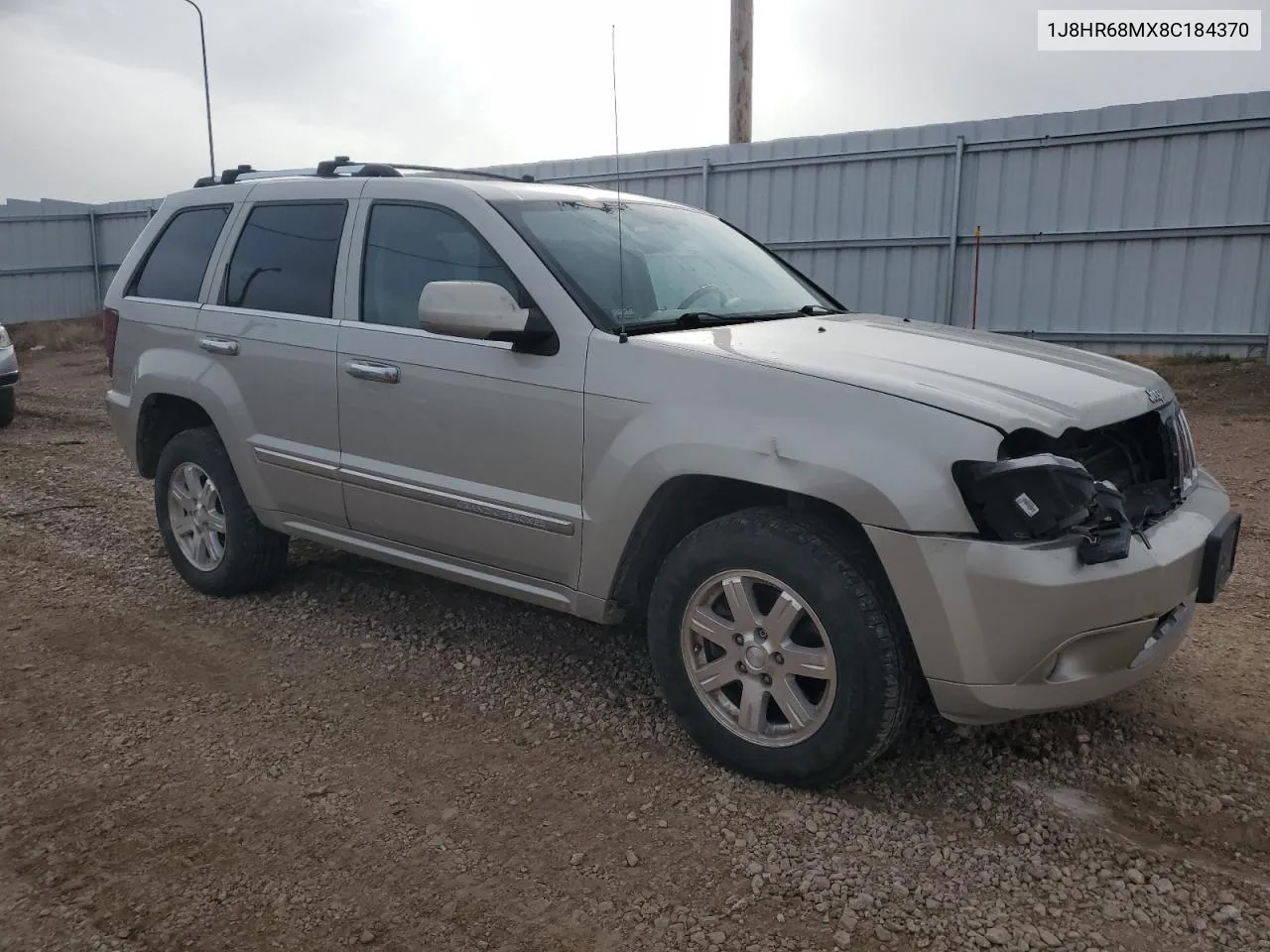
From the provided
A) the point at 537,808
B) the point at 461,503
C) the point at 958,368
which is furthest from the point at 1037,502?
the point at 461,503

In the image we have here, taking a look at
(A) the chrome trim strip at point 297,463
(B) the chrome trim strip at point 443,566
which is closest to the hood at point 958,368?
(B) the chrome trim strip at point 443,566

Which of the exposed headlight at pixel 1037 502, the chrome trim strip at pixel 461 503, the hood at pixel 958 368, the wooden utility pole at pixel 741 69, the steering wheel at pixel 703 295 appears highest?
the wooden utility pole at pixel 741 69

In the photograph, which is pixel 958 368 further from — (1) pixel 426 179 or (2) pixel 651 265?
(1) pixel 426 179

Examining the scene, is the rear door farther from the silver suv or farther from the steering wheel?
the steering wheel

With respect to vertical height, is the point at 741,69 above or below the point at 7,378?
above

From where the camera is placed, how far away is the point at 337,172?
4.64m

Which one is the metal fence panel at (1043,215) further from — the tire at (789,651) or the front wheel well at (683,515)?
the tire at (789,651)

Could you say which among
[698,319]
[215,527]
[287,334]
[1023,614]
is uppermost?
[698,319]

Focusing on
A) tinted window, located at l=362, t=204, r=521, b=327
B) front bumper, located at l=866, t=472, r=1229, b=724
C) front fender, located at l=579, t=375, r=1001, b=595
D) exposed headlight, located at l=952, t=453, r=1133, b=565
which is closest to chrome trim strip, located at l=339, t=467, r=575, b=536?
front fender, located at l=579, t=375, r=1001, b=595

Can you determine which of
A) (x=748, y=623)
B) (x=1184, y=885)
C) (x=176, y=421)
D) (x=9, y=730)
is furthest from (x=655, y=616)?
(x=176, y=421)

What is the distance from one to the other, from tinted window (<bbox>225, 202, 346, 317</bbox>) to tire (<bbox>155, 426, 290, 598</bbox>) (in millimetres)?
742

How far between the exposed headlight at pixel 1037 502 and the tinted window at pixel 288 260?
2.72 meters

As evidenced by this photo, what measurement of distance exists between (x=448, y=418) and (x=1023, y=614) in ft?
6.75

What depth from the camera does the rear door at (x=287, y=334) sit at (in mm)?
4242
